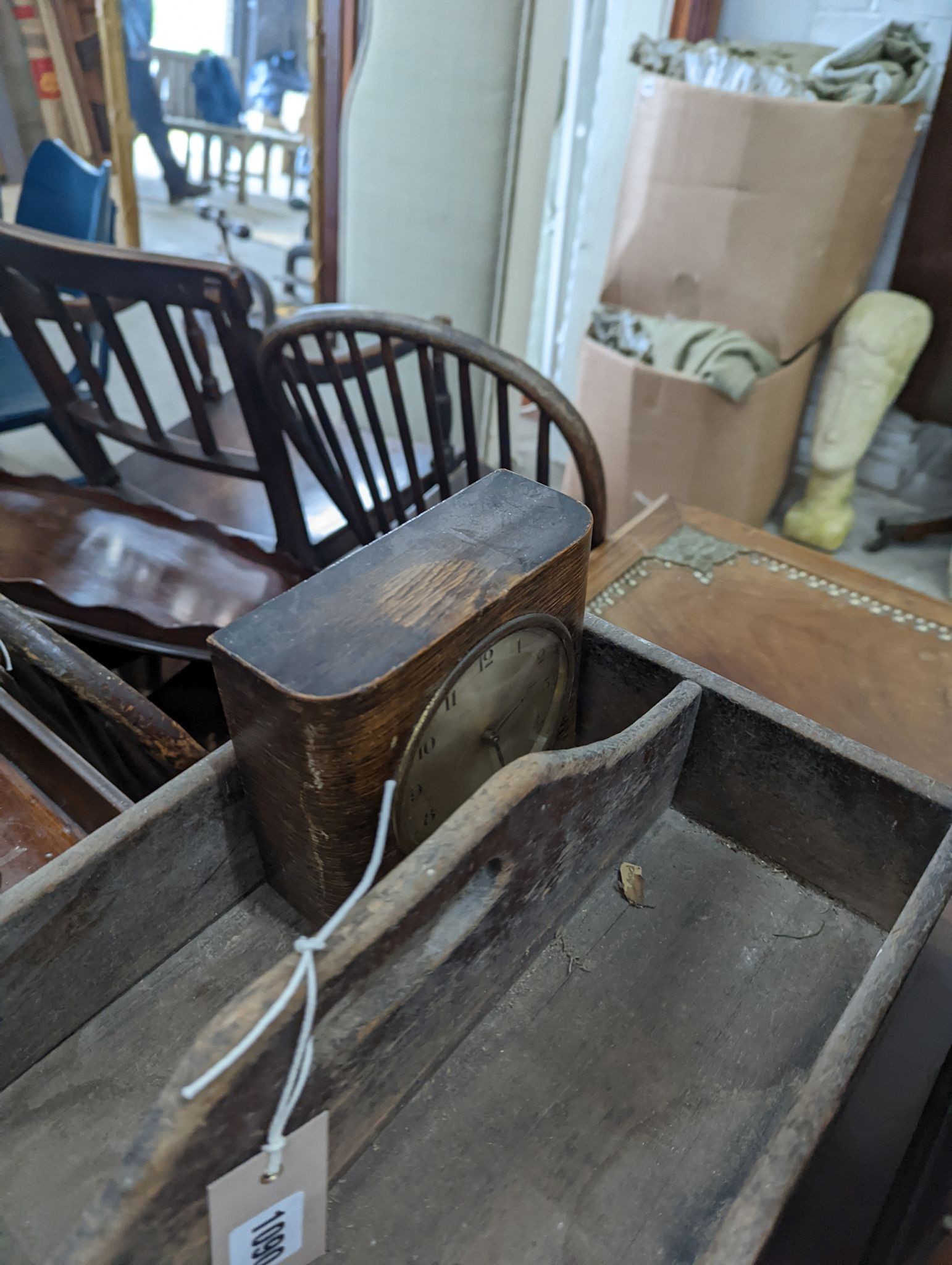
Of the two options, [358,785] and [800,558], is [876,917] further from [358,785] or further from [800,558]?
[800,558]

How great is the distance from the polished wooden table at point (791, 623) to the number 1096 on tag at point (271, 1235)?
24.6 inches

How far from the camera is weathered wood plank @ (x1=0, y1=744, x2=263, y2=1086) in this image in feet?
1.61

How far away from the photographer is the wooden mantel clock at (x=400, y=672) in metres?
0.48

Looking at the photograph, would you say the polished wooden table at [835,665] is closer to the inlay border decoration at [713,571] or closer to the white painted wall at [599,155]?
the inlay border decoration at [713,571]

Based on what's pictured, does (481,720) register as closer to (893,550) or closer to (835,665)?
(835,665)

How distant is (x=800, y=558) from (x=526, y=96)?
50.1 inches

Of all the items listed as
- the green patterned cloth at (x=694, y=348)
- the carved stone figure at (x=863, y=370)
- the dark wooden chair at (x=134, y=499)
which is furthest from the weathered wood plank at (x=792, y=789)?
the carved stone figure at (x=863, y=370)

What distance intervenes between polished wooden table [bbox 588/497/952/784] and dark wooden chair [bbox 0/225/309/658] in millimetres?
501

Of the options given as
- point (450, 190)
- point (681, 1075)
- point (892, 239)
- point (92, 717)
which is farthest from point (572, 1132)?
point (892, 239)

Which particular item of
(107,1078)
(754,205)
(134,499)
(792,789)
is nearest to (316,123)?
(754,205)

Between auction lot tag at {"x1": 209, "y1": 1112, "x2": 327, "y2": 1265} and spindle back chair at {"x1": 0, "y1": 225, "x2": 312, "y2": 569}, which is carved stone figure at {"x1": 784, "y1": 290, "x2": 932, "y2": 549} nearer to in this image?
spindle back chair at {"x1": 0, "y1": 225, "x2": 312, "y2": 569}

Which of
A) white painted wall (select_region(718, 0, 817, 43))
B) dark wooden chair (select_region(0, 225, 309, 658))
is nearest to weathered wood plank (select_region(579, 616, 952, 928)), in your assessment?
dark wooden chair (select_region(0, 225, 309, 658))

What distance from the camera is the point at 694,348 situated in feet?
5.89

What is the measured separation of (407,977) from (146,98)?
3.09 meters
